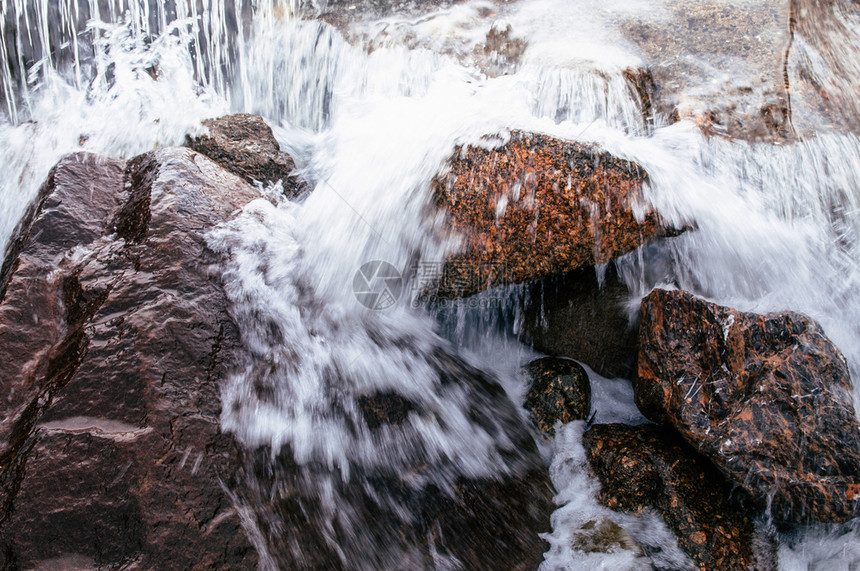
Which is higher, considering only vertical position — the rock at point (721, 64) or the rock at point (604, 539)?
the rock at point (721, 64)

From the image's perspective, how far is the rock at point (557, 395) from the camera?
3035 millimetres

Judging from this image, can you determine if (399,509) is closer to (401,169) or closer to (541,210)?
(541,210)

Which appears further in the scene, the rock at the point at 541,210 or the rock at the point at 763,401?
the rock at the point at 541,210

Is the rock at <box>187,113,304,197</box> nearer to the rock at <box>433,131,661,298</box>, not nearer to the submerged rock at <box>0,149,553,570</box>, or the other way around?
the submerged rock at <box>0,149,553,570</box>

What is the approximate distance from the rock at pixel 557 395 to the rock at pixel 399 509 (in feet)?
0.97

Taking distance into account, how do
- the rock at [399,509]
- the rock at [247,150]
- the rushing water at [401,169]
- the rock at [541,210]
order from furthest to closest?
the rock at [247,150]
the rock at [541,210]
the rushing water at [401,169]
the rock at [399,509]

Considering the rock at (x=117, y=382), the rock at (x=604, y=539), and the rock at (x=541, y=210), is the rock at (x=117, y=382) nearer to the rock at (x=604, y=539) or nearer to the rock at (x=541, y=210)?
the rock at (x=541, y=210)

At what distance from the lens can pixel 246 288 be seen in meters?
2.71

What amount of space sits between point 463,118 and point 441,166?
0.62 meters

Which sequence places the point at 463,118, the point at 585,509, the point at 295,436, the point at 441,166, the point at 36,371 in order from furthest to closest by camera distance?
the point at 463,118 < the point at 441,166 < the point at 585,509 < the point at 295,436 < the point at 36,371

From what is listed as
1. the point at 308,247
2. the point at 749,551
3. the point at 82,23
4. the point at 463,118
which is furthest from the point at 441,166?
the point at 82,23

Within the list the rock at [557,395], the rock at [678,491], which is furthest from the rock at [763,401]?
the rock at [557,395]

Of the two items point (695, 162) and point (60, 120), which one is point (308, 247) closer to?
point (695, 162)

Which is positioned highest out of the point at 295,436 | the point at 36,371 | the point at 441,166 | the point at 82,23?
the point at 82,23
